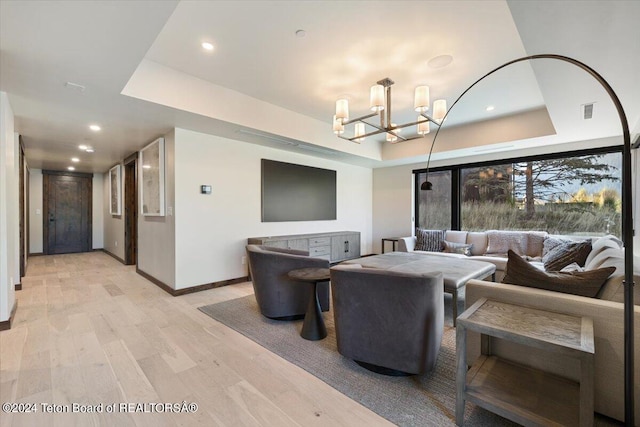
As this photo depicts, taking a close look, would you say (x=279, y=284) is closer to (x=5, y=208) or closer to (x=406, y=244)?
(x=5, y=208)

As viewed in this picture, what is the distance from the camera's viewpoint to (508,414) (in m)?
1.41

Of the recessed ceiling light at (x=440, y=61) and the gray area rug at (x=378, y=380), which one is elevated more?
the recessed ceiling light at (x=440, y=61)

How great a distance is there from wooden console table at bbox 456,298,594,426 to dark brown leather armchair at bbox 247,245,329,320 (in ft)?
5.47

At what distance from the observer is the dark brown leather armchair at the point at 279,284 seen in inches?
116

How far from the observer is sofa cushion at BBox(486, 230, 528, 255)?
466 cm

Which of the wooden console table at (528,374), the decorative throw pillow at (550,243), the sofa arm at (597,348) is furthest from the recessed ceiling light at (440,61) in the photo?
the decorative throw pillow at (550,243)

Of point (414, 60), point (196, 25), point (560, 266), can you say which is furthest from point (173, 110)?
point (560, 266)

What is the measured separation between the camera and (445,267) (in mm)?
3443

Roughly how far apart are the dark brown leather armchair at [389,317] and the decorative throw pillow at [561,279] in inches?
21.7

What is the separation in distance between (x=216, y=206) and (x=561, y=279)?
13.3 ft

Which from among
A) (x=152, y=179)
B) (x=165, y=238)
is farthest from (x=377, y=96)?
(x=152, y=179)

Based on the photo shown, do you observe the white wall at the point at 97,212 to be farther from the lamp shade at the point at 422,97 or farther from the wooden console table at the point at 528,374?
the wooden console table at the point at 528,374

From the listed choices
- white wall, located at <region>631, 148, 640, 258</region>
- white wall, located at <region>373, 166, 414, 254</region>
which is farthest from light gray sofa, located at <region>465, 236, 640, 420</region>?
white wall, located at <region>373, 166, 414, 254</region>

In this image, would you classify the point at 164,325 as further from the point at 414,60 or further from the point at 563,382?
the point at 414,60
